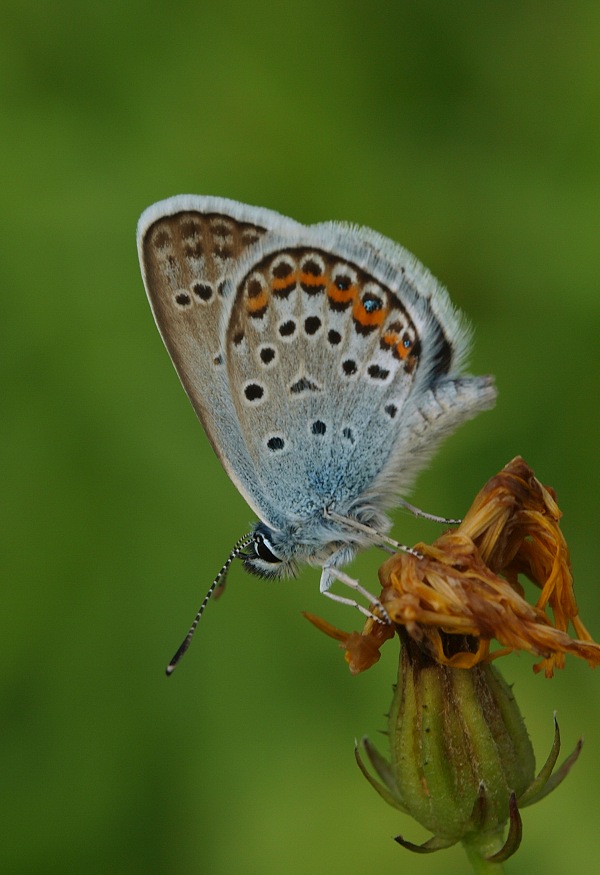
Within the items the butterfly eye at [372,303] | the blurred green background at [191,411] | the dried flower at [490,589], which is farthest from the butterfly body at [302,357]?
the blurred green background at [191,411]

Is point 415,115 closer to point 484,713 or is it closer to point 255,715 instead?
point 255,715

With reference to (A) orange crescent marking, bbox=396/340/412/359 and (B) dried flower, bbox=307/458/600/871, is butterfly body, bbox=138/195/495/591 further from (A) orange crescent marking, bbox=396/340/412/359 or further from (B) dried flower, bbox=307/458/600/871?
(B) dried flower, bbox=307/458/600/871

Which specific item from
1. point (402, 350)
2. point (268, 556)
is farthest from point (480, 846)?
point (402, 350)

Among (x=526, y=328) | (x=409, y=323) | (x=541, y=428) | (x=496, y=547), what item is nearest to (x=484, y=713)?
(x=496, y=547)

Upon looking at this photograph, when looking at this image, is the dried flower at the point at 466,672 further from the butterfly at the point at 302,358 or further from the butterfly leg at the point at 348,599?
the butterfly at the point at 302,358

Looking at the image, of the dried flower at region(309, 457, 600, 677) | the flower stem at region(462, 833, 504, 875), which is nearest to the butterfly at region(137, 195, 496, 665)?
the dried flower at region(309, 457, 600, 677)

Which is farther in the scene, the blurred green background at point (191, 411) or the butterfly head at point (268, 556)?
the blurred green background at point (191, 411)
